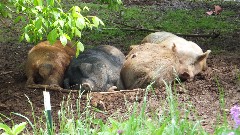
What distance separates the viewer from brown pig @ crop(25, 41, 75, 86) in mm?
6535

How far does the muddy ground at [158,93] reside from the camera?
17.0 feet

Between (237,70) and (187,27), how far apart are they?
3948mm

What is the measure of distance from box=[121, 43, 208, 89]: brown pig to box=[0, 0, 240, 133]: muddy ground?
21cm

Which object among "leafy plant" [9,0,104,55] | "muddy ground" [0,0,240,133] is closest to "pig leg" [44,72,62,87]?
"muddy ground" [0,0,240,133]

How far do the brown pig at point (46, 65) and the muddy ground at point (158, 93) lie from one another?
21cm

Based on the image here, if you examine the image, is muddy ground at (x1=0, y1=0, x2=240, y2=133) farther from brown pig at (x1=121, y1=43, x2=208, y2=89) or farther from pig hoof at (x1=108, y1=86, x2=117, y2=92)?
pig hoof at (x1=108, y1=86, x2=117, y2=92)

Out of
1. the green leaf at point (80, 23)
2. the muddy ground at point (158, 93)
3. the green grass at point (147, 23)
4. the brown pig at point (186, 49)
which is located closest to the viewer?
the green leaf at point (80, 23)

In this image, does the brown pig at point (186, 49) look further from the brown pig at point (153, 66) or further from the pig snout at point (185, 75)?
the pig snout at point (185, 75)

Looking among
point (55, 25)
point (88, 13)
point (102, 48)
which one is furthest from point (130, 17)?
point (55, 25)

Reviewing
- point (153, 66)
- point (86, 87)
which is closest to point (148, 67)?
point (153, 66)

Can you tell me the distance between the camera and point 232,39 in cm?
905

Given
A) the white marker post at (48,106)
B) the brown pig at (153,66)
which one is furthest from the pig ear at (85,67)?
the white marker post at (48,106)

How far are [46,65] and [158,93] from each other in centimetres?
165

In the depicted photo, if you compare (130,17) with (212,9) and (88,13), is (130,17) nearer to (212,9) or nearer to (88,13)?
(88,13)
